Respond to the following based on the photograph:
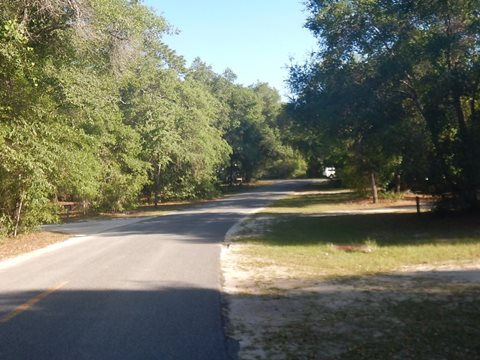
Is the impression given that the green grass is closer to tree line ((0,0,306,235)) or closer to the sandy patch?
the sandy patch

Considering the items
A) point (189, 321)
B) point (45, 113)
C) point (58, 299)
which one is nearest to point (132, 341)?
point (189, 321)

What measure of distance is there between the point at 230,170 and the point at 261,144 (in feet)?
20.6

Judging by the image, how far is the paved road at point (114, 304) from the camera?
5.54 meters

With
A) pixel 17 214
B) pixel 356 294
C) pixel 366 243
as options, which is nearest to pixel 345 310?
pixel 356 294

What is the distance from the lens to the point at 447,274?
10203 mm

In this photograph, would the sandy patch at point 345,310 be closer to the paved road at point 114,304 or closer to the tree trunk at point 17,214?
the paved road at point 114,304

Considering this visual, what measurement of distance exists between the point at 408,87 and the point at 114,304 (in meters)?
16.9

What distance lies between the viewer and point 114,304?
7.56 meters

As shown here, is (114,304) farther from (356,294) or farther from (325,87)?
(325,87)

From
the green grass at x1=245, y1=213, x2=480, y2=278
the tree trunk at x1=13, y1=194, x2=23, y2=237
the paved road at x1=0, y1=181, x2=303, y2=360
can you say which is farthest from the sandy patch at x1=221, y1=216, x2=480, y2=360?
the tree trunk at x1=13, y1=194, x2=23, y2=237

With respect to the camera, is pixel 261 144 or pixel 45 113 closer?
pixel 45 113

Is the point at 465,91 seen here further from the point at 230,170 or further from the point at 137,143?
the point at 230,170

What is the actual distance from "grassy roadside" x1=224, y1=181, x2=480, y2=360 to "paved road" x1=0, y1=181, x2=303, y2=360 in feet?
1.76

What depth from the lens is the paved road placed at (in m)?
5.54
